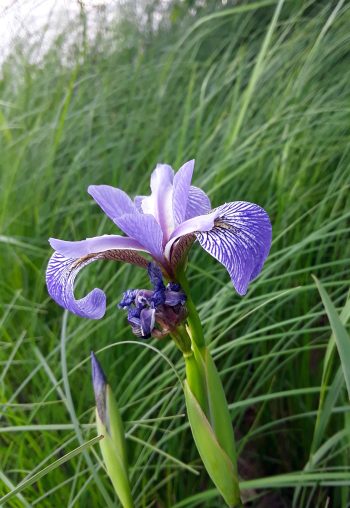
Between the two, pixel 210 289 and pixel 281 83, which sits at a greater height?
pixel 281 83

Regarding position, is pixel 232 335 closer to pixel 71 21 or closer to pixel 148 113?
pixel 148 113

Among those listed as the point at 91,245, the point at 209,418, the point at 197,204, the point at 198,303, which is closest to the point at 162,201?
the point at 197,204

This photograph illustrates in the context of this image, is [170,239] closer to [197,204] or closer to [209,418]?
[197,204]

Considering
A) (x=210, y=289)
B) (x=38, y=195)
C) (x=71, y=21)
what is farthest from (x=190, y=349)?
(x=71, y=21)

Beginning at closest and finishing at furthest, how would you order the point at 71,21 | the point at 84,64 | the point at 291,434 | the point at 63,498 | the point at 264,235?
the point at 264,235
the point at 63,498
the point at 291,434
the point at 84,64
the point at 71,21

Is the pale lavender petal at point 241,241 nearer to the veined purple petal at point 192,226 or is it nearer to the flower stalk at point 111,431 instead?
the veined purple petal at point 192,226

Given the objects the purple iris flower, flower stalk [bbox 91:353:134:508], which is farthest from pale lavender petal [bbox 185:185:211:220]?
flower stalk [bbox 91:353:134:508]

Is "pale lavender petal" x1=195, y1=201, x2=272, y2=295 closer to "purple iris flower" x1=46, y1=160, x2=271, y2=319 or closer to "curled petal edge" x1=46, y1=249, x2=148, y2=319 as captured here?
"purple iris flower" x1=46, y1=160, x2=271, y2=319

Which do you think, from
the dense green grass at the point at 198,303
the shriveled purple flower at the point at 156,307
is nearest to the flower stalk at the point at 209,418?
the shriveled purple flower at the point at 156,307

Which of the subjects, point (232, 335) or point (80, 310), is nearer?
point (80, 310)

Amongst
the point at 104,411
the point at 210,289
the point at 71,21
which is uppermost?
the point at 71,21
